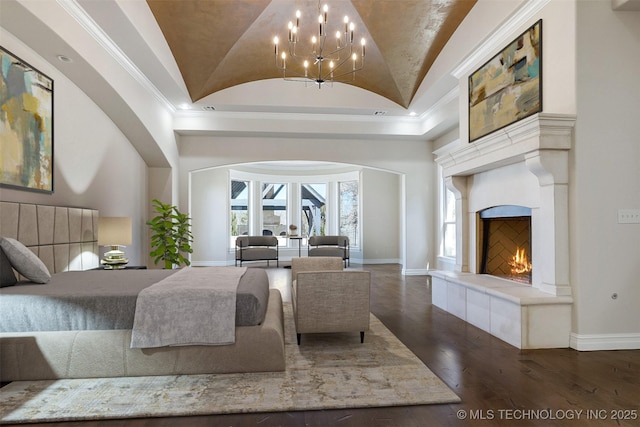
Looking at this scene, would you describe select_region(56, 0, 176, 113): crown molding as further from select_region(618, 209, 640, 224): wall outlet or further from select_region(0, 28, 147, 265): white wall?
select_region(618, 209, 640, 224): wall outlet

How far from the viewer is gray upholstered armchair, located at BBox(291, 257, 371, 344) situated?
319cm

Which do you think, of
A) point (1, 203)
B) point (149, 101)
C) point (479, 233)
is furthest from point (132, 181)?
point (479, 233)

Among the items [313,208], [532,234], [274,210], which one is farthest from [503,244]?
[274,210]

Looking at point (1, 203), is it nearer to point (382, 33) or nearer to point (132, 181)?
point (132, 181)

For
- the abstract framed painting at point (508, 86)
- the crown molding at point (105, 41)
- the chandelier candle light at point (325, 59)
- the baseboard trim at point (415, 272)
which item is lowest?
the baseboard trim at point (415, 272)

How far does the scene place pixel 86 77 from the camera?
4.21 metres

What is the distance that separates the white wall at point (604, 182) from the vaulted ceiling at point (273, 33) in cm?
175

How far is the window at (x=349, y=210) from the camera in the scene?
433 inches

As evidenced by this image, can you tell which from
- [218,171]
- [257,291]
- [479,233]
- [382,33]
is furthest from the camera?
[218,171]

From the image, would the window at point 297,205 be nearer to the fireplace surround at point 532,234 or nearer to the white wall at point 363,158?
the white wall at point 363,158

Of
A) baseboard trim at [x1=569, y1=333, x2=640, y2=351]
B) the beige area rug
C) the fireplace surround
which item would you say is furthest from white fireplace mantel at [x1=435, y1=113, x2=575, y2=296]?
the beige area rug

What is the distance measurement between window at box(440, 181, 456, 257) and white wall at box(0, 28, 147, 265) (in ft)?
18.5

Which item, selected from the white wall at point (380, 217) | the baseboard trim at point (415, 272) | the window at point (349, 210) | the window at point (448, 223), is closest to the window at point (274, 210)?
the window at point (349, 210)

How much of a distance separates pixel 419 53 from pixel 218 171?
611 cm
